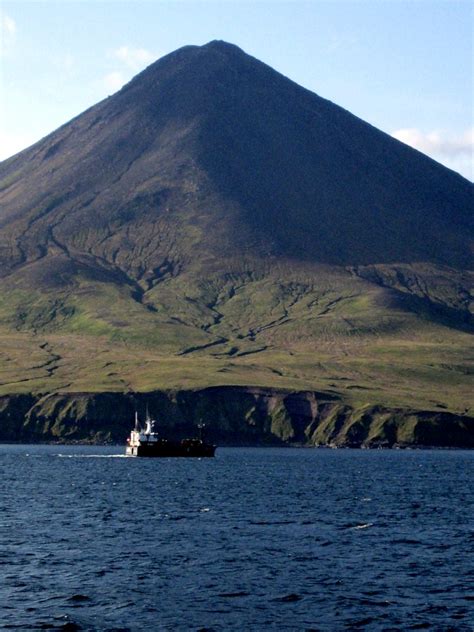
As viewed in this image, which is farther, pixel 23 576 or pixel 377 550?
pixel 377 550

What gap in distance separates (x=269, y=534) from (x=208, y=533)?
4727mm

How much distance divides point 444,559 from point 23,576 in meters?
28.7

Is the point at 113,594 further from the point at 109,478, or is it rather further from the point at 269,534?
the point at 109,478

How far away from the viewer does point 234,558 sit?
7819 centimetres

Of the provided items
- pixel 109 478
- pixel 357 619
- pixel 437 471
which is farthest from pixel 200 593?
pixel 437 471

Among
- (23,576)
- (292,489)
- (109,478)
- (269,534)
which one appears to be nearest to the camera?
(23,576)

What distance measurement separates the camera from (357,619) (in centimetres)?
5972

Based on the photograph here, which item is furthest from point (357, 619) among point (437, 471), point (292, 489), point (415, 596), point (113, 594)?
point (437, 471)

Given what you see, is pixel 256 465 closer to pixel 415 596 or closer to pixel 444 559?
pixel 444 559

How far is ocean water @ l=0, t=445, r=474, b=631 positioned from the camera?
6041 cm

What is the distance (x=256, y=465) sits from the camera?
652 ft

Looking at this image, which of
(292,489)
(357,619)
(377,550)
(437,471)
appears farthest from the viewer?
(437,471)

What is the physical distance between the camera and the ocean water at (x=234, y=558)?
198ft

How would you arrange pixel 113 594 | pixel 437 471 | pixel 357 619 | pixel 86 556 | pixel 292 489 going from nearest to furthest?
pixel 357 619 → pixel 113 594 → pixel 86 556 → pixel 292 489 → pixel 437 471
